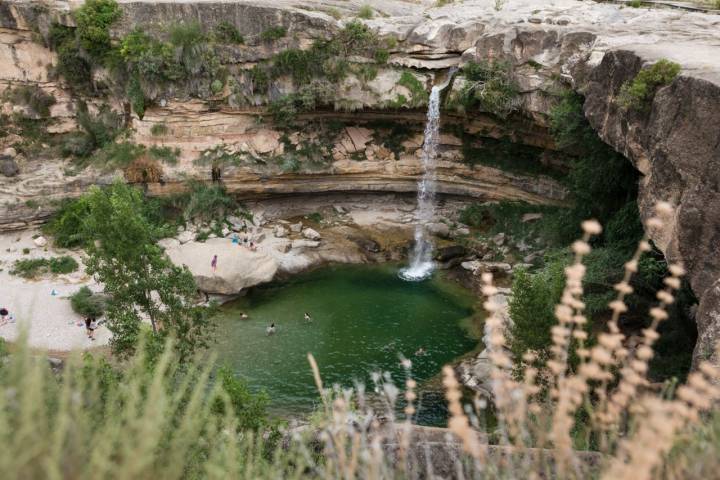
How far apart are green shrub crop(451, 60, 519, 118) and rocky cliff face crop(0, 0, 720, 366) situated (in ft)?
0.99

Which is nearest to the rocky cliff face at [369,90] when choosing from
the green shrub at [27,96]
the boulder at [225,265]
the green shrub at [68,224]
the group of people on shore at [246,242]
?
the green shrub at [27,96]

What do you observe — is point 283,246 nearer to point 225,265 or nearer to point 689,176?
point 225,265

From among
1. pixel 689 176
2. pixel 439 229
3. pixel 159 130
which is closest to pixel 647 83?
pixel 689 176

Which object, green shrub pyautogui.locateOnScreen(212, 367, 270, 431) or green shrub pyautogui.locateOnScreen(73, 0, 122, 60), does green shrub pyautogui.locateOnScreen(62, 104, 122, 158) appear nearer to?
green shrub pyautogui.locateOnScreen(73, 0, 122, 60)

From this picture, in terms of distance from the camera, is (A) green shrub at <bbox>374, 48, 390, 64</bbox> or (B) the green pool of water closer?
(B) the green pool of water

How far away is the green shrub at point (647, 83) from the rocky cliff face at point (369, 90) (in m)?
2.01

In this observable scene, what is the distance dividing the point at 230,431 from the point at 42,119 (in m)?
28.4

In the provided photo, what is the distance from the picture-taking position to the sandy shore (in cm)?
1922

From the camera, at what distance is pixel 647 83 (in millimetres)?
12398

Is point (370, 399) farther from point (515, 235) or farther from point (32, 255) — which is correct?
point (32, 255)

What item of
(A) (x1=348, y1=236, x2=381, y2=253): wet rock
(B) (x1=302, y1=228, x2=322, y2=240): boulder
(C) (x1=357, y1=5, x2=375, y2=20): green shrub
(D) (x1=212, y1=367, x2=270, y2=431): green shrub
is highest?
(C) (x1=357, y1=5, x2=375, y2=20): green shrub

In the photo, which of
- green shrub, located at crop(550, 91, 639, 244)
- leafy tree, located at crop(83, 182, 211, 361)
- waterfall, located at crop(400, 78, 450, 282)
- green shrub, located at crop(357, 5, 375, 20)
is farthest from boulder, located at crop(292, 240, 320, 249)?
green shrub, located at crop(550, 91, 639, 244)

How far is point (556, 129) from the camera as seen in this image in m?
20.4

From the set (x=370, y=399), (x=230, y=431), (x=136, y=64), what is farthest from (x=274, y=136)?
(x=230, y=431)
